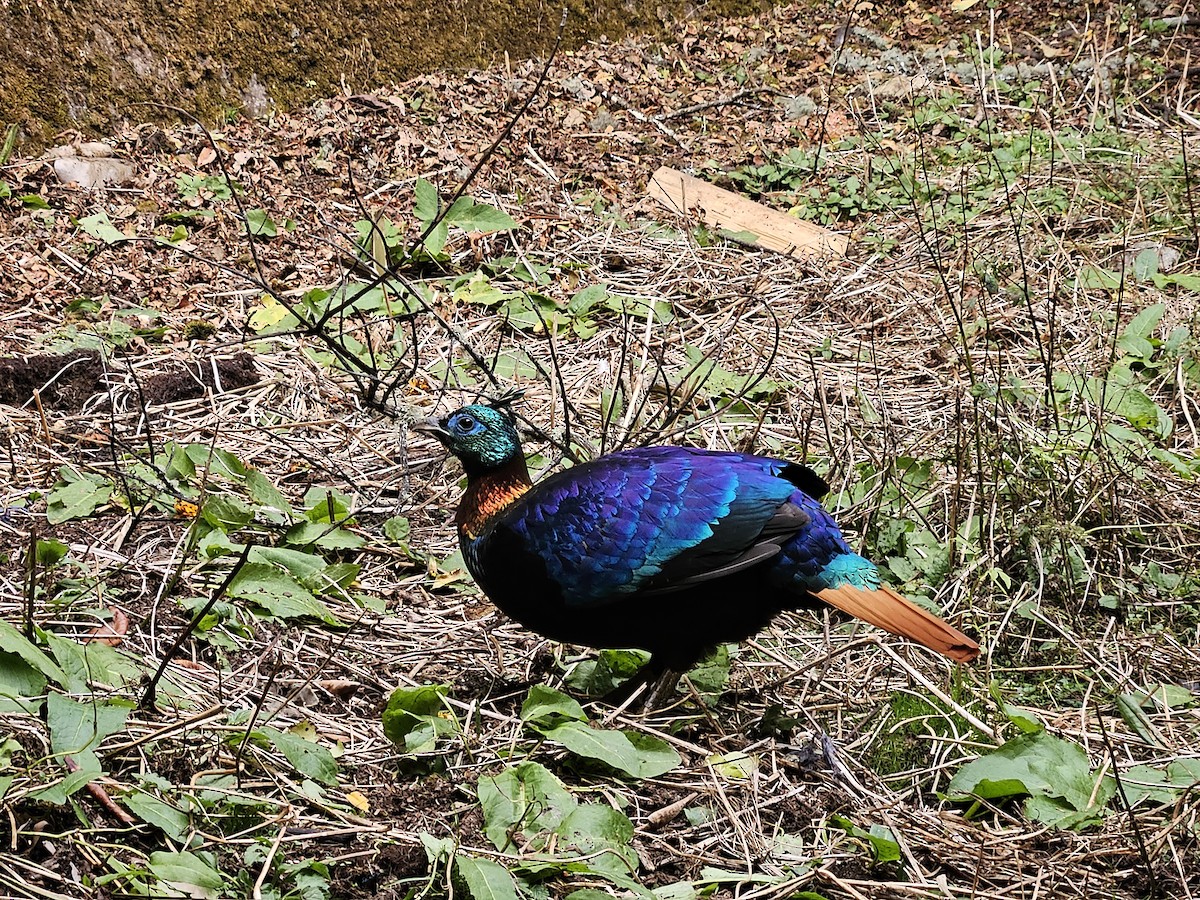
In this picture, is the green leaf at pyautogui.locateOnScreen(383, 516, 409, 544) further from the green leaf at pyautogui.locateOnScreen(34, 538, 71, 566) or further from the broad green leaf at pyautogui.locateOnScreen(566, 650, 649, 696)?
the green leaf at pyautogui.locateOnScreen(34, 538, 71, 566)

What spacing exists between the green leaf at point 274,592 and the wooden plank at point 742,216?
329cm

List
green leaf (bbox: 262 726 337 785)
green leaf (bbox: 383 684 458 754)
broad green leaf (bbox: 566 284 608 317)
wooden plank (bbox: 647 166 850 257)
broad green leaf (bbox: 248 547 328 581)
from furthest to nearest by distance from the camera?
wooden plank (bbox: 647 166 850 257) → broad green leaf (bbox: 566 284 608 317) → broad green leaf (bbox: 248 547 328 581) → green leaf (bbox: 383 684 458 754) → green leaf (bbox: 262 726 337 785)

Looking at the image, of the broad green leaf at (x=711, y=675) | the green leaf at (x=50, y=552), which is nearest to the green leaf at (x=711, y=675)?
the broad green leaf at (x=711, y=675)

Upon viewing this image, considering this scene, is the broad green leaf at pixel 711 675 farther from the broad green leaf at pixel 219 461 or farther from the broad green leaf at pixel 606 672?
the broad green leaf at pixel 219 461

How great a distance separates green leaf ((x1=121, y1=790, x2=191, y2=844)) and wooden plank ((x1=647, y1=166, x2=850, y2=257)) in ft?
13.7

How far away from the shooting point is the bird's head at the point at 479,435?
3.58 meters

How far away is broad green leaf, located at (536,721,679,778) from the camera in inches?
118

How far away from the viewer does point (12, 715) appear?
2758 millimetres

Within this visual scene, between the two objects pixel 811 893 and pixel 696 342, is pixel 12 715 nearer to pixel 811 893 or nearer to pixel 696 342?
pixel 811 893

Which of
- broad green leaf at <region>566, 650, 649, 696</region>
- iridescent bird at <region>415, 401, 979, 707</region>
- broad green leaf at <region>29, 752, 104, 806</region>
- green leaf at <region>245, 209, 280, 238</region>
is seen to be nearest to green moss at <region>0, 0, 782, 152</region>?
green leaf at <region>245, 209, 280, 238</region>

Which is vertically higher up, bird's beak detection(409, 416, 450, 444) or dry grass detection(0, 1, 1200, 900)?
bird's beak detection(409, 416, 450, 444)

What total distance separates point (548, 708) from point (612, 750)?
0.22 meters

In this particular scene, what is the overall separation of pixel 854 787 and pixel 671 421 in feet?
5.58

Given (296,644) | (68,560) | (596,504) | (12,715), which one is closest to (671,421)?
(596,504)
